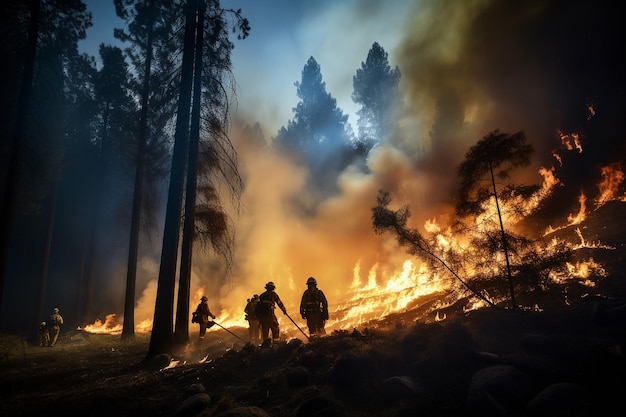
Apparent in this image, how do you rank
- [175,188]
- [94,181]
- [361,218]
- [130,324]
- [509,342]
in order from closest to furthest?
[509,342] < [175,188] < [130,324] < [94,181] < [361,218]

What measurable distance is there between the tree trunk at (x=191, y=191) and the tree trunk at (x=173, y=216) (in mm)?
512

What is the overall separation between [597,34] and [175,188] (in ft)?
87.1

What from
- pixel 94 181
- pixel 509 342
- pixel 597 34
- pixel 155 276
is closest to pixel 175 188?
pixel 509 342

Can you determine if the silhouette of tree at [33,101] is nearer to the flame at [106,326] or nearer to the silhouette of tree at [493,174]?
the flame at [106,326]

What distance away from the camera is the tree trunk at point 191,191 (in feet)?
37.0

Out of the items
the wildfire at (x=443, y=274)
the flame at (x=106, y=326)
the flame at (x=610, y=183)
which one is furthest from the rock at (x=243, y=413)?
the flame at (x=106, y=326)

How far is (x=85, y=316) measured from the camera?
2144 centimetres

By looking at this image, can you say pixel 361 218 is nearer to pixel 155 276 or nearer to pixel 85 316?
A: pixel 155 276

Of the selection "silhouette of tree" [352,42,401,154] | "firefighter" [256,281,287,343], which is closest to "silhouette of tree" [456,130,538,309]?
"firefighter" [256,281,287,343]

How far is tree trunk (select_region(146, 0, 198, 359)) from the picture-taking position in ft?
30.9

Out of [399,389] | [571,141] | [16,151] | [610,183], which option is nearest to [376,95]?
[571,141]

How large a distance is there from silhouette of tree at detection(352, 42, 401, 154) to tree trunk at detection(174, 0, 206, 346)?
27359mm

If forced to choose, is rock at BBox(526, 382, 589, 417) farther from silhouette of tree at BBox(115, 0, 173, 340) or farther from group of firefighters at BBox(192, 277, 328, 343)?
silhouette of tree at BBox(115, 0, 173, 340)

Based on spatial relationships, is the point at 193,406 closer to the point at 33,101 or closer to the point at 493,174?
the point at 493,174
